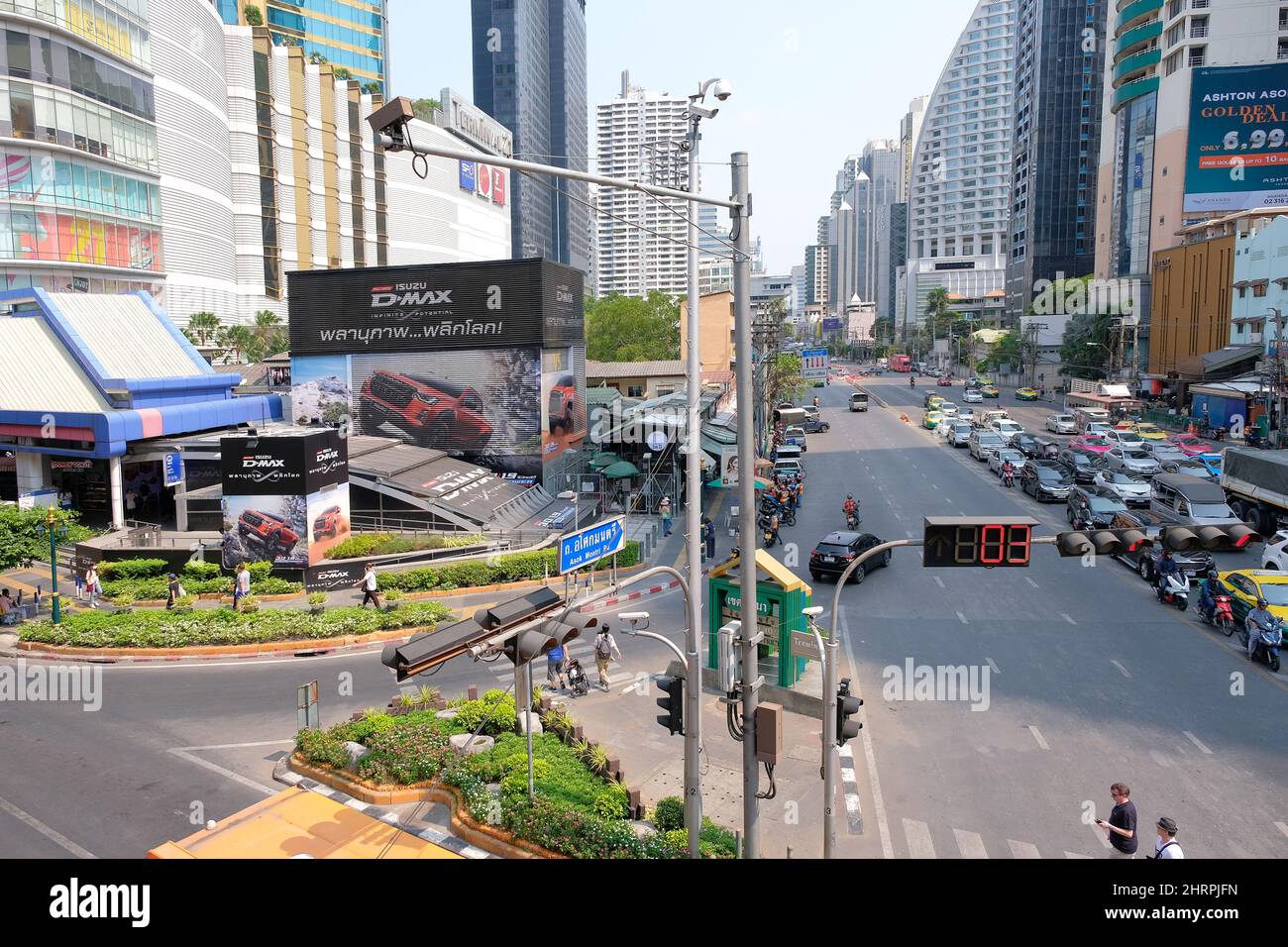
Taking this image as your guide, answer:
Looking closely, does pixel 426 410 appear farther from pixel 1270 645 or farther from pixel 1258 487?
pixel 1258 487

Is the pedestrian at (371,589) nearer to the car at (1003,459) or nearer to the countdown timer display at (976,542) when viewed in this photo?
the countdown timer display at (976,542)

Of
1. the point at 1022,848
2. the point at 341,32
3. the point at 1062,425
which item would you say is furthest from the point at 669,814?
the point at 341,32

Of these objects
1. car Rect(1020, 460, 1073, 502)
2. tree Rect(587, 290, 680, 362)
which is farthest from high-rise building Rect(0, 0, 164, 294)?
car Rect(1020, 460, 1073, 502)

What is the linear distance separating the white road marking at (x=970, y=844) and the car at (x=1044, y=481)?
93.9 ft

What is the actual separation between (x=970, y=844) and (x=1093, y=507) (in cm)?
2283

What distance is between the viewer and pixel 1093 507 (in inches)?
1250

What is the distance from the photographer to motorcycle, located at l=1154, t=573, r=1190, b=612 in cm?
2338

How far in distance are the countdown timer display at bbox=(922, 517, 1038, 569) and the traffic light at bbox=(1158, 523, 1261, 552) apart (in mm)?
1458

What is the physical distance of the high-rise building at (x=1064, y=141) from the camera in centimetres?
13862

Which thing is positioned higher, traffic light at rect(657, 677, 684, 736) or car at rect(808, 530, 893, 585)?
traffic light at rect(657, 677, 684, 736)

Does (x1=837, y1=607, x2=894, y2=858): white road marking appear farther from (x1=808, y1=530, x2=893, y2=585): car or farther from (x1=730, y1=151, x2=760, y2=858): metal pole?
(x1=808, y1=530, x2=893, y2=585): car
